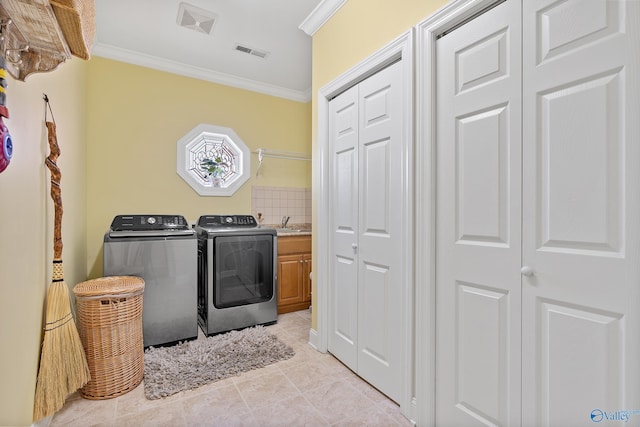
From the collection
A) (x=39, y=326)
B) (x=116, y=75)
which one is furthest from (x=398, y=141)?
(x=116, y=75)

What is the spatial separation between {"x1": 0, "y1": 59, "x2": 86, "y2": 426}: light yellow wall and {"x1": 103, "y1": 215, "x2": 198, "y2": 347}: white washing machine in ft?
1.24

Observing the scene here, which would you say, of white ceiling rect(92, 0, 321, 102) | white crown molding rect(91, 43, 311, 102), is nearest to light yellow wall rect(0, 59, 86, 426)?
white ceiling rect(92, 0, 321, 102)

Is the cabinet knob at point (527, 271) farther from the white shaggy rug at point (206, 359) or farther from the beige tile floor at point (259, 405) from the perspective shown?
the white shaggy rug at point (206, 359)

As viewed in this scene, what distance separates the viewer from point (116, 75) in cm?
295

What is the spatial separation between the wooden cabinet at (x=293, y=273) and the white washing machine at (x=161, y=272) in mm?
891

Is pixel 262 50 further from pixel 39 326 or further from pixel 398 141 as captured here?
pixel 39 326

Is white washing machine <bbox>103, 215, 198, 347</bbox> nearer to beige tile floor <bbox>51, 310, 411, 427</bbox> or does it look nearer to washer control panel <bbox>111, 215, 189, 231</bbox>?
washer control panel <bbox>111, 215, 189, 231</bbox>

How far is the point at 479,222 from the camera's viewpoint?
4.32 ft

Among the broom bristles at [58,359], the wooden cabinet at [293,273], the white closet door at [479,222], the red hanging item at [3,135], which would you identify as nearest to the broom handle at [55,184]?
the broom bristles at [58,359]

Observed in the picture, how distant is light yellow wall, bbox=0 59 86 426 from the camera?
3.71 ft

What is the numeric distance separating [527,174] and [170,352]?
2.53 metres

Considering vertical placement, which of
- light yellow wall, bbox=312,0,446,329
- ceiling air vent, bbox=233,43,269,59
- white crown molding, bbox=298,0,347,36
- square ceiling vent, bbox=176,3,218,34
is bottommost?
light yellow wall, bbox=312,0,446,329

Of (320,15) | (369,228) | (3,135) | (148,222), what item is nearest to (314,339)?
(369,228)

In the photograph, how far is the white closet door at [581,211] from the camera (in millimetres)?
926
